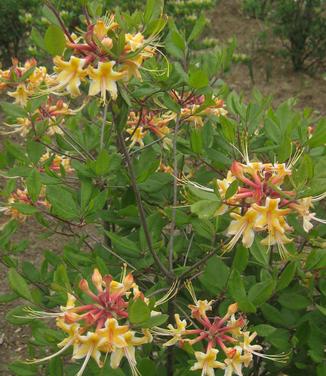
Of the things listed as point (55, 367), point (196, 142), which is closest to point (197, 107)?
point (196, 142)

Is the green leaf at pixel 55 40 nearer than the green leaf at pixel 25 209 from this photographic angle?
Yes

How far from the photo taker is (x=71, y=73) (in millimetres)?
1199

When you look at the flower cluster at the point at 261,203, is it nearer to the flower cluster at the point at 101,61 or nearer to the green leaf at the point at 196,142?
the flower cluster at the point at 101,61

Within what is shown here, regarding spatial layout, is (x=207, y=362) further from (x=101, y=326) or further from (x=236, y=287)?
(x=101, y=326)

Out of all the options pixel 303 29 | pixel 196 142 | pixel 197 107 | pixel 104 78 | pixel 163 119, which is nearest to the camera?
pixel 104 78

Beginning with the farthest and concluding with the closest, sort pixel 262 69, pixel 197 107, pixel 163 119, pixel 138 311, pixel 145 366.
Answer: pixel 262 69
pixel 163 119
pixel 197 107
pixel 145 366
pixel 138 311

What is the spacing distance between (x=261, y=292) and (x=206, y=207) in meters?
0.33

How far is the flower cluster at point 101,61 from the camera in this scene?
1146 mm

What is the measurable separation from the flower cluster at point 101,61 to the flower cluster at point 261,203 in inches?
10.6

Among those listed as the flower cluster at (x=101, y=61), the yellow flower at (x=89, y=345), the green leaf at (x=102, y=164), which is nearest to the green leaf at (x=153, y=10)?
the flower cluster at (x=101, y=61)

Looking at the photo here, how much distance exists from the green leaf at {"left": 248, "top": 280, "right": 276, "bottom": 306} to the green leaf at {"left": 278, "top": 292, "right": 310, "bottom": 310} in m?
0.21

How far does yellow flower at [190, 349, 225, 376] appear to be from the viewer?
125 cm

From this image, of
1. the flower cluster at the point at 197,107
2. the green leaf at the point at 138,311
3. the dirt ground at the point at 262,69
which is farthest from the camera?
the dirt ground at the point at 262,69

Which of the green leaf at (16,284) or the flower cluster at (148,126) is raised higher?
the flower cluster at (148,126)
